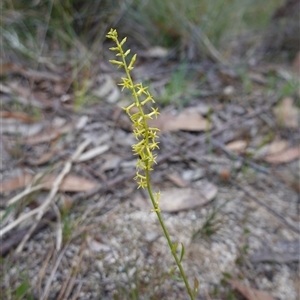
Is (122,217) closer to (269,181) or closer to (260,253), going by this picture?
(260,253)

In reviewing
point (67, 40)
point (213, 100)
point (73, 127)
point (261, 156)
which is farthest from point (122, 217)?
point (67, 40)

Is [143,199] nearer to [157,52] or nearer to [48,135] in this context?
[48,135]

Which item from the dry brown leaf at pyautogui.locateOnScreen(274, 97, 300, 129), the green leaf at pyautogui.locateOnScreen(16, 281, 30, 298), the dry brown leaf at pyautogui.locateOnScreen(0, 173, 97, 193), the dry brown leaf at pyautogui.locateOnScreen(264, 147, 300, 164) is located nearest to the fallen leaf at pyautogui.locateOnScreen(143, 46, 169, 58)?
the dry brown leaf at pyautogui.locateOnScreen(274, 97, 300, 129)

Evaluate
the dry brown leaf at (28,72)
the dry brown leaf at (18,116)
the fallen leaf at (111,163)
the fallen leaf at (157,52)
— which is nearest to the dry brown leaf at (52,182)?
the fallen leaf at (111,163)

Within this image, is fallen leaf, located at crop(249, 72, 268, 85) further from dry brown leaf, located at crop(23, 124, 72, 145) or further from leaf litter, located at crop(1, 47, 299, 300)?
dry brown leaf, located at crop(23, 124, 72, 145)

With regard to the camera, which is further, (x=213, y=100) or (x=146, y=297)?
(x=213, y=100)

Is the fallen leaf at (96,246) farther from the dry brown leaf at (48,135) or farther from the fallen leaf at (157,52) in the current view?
the fallen leaf at (157,52)
